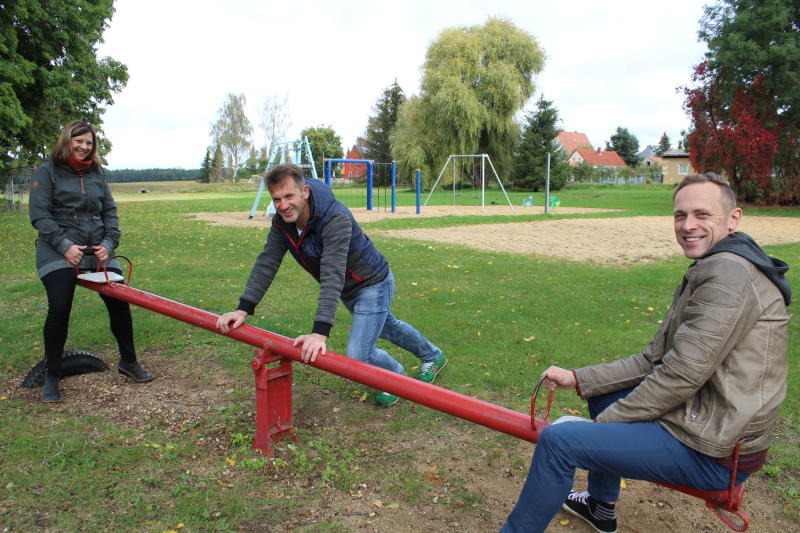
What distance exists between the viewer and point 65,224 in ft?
13.0

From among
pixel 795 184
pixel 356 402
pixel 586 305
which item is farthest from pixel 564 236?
pixel 795 184

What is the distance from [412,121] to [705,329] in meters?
39.1

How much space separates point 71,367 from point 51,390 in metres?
0.38

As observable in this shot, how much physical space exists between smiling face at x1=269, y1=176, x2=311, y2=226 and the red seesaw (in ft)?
2.07

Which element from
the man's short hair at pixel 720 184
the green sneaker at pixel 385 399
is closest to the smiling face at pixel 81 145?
the green sneaker at pixel 385 399

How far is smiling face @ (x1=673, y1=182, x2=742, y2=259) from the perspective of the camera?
82.9 inches

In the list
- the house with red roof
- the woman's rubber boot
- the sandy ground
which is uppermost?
the house with red roof

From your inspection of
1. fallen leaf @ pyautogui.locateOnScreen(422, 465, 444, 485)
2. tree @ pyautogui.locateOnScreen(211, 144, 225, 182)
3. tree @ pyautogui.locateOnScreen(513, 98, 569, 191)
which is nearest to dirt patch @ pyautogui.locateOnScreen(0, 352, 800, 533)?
fallen leaf @ pyautogui.locateOnScreen(422, 465, 444, 485)

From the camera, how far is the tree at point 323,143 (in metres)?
68.9

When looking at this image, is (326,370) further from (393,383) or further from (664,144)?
(664,144)

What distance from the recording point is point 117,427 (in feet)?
11.8

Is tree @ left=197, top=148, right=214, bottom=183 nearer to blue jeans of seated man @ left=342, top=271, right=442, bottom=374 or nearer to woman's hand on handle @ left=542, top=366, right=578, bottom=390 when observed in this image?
blue jeans of seated man @ left=342, top=271, right=442, bottom=374

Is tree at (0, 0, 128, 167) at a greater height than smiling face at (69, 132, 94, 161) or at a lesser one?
greater

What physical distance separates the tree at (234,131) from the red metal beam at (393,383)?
72268 mm
